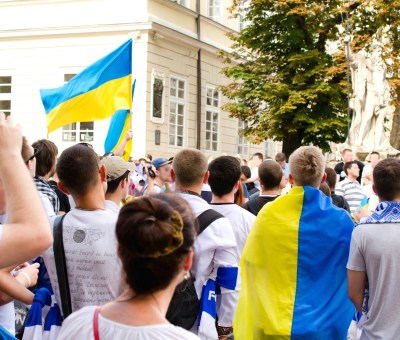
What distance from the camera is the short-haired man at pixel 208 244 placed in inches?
192

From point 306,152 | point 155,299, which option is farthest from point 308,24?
point 155,299

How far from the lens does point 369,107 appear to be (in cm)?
2094

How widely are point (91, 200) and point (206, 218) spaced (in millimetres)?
863

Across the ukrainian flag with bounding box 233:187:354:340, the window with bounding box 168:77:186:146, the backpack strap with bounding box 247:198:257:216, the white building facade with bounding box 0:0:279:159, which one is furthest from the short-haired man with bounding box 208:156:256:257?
the window with bounding box 168:77:186:146

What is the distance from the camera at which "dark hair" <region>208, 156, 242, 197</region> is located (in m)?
5.69

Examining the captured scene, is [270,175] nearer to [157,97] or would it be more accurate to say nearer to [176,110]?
[157,97]

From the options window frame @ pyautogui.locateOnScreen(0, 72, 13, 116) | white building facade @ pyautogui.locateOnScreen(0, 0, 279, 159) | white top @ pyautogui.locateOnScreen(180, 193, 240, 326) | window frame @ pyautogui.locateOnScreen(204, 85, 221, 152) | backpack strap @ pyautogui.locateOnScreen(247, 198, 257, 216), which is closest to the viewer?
white top @ pyautogui.locateOnScreen(180, 193, 240, 326)

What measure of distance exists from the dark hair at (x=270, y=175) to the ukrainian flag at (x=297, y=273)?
238 cm

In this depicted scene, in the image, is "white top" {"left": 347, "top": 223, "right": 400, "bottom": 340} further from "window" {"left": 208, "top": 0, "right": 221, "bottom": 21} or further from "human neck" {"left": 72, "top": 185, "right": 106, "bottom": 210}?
"window" {"left": 208, "top": 0, "right": 221, "bottom": 21}

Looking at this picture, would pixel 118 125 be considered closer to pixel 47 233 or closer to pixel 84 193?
pixel 84 193

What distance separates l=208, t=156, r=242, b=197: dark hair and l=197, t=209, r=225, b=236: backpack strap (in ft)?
2.42

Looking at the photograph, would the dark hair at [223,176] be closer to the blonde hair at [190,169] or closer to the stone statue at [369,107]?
the blonde hair at [190,169]

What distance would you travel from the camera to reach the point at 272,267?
16.9ft

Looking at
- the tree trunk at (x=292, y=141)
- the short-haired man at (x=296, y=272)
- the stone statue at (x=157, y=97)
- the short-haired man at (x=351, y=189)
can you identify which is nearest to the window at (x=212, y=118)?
the tree trunk at (x=292, y=141)
